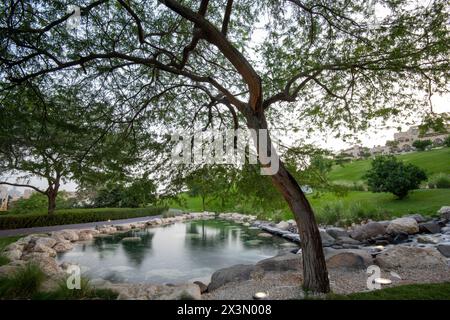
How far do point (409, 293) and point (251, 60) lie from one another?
5.13 meters

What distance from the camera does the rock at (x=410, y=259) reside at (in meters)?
5.35

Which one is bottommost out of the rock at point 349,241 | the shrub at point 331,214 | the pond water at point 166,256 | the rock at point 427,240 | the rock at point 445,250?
the pond water at point 166,256

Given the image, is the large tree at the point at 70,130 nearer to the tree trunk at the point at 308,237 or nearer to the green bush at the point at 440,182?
the tree trunk at the point at 308,237

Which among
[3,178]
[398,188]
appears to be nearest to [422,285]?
[398,188]

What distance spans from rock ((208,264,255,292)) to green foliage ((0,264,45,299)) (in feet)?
10.6

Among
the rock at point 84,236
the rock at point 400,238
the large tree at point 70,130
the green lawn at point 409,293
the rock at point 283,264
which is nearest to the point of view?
the green lawn at point 409,293

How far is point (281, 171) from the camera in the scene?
4.16 metres

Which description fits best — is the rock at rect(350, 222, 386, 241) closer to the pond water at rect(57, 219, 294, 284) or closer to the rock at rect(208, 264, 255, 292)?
the pond water at rect(57, 219, 294, 284)

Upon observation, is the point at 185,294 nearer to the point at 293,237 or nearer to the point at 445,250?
the point at 445,250

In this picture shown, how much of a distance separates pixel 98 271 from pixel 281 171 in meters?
7.16

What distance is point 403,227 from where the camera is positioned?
1005cm

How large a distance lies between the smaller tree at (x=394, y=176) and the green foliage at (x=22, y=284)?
15.6m

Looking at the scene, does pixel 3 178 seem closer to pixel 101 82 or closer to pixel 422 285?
pixel 101 82

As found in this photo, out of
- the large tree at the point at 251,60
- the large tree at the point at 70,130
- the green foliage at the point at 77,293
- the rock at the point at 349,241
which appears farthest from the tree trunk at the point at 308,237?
the rock at the point at 349,241
